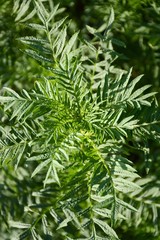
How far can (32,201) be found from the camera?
190 centimetres

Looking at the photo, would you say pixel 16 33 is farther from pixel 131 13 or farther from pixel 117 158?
pixel 117 158

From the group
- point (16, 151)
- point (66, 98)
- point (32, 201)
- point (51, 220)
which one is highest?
point (66, 98)

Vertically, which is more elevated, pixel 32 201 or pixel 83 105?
pixel 83 105

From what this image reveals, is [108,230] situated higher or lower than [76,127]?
lower

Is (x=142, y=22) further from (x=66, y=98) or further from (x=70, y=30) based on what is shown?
(x=66, y=98)

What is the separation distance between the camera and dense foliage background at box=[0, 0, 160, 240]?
137cm

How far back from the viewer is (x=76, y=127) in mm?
1434

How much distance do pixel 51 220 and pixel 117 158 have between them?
0.69m

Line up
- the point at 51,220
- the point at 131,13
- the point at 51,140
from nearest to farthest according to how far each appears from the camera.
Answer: the point at 51,140 < the point at 51,220 < the point at 131,13

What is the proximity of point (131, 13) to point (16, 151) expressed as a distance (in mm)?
983

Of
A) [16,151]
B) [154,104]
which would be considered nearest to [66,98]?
[16,151]

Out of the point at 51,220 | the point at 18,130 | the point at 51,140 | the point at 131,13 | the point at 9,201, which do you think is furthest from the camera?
the point at 131,13

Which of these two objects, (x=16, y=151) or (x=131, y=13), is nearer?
(x=16, y=151)

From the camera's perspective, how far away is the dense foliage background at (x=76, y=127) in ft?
4.49
